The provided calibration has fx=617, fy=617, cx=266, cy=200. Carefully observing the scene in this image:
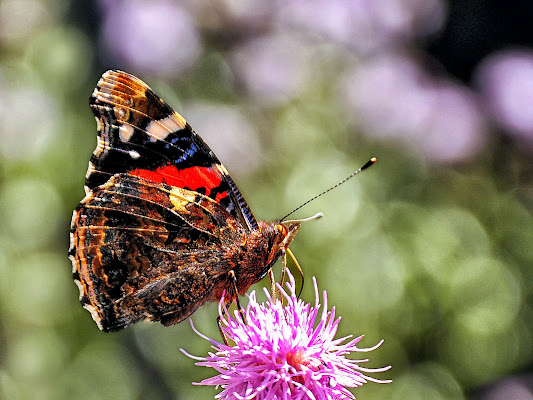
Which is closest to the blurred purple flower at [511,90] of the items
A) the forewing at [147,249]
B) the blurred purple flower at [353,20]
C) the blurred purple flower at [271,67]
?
the blurred purple flower at [353,20]

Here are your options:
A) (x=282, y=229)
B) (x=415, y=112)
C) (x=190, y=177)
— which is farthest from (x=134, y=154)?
(x=415, y=112)

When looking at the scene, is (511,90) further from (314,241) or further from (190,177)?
(190,177)

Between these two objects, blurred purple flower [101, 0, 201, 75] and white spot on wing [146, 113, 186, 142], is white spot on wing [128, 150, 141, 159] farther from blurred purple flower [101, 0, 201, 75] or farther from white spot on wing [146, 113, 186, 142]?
blurred purple flower [101, 0, 201, 75]

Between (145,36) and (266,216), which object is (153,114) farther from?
(145,36)

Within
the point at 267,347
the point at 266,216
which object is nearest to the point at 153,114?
the point at 267,347

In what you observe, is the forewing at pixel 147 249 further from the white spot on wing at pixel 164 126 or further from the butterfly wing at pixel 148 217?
the white spot on wing at pixel 164 126
